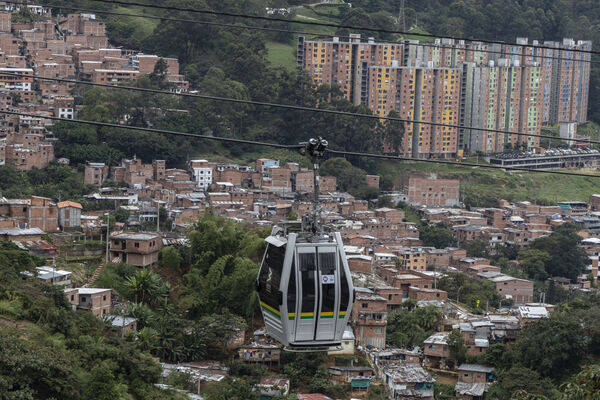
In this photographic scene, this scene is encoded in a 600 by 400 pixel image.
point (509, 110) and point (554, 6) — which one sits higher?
point (554, 6)

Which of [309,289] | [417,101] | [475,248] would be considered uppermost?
[309,289]

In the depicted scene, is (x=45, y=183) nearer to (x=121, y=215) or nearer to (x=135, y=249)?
(x=121, y=215)

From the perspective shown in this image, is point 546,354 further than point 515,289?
No

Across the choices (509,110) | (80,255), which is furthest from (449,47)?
(80,255)

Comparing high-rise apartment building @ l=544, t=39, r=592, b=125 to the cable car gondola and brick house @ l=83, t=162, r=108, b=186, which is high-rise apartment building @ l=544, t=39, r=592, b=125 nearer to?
brick house @ l=83, t=162, r=108, b=186

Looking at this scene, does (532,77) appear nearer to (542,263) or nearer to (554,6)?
(554,6)

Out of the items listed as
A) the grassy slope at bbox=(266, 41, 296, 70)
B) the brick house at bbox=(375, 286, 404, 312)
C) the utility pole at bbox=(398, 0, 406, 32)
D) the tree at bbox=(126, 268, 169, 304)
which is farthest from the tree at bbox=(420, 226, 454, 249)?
the utility pole at bbox=(398, 0, 406, 32)

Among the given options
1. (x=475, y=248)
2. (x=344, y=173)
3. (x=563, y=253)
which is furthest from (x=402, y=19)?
(x=563, y=253)
